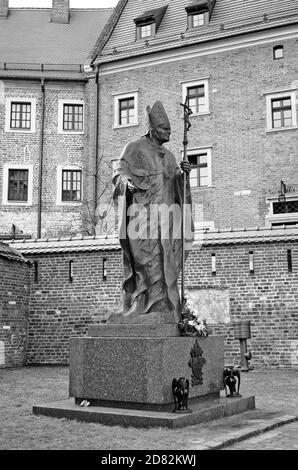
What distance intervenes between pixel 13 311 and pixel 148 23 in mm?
16339

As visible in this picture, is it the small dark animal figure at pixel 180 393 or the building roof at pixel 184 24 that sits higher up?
the building roof at pixel 184 24

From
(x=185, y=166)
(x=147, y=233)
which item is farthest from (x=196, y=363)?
(x=185, y=166)

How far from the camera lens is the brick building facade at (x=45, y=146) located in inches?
989

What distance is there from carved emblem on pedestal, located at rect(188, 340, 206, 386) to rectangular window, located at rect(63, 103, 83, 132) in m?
20.9

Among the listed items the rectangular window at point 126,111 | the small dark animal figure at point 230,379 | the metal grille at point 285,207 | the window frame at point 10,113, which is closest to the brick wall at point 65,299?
the small dark animal figure at point 230,379

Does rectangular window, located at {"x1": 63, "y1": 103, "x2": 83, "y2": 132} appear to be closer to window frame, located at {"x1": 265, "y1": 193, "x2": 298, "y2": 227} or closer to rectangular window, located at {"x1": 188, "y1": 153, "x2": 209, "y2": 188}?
rectangular window, located at {"x1": 188, "y1": 153, "x2": 209, "y2": 188}

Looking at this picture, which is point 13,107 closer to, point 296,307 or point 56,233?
point 56,233

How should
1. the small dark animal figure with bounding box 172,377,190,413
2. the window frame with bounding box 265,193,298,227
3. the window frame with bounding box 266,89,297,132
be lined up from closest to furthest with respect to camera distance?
the small dark animal figure with bounding box 172,377,190,413 < the window frame with bounding box 265,193,298,227 < the window frame with bounding box 266,89,297,132

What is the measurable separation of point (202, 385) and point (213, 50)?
1929cm

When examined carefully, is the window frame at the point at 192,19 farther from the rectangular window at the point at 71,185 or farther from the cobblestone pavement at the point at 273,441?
the cobblestone pavement at the point at 273,441

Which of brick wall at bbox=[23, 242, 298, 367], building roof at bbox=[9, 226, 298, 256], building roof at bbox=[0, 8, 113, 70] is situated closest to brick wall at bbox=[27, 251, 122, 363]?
brick wall at bbox=[23, 242, 298, 367]

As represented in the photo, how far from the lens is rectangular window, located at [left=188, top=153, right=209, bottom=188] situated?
2309cm

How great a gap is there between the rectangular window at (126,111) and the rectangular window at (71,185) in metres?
2.96

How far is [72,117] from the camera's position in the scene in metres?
26.1
